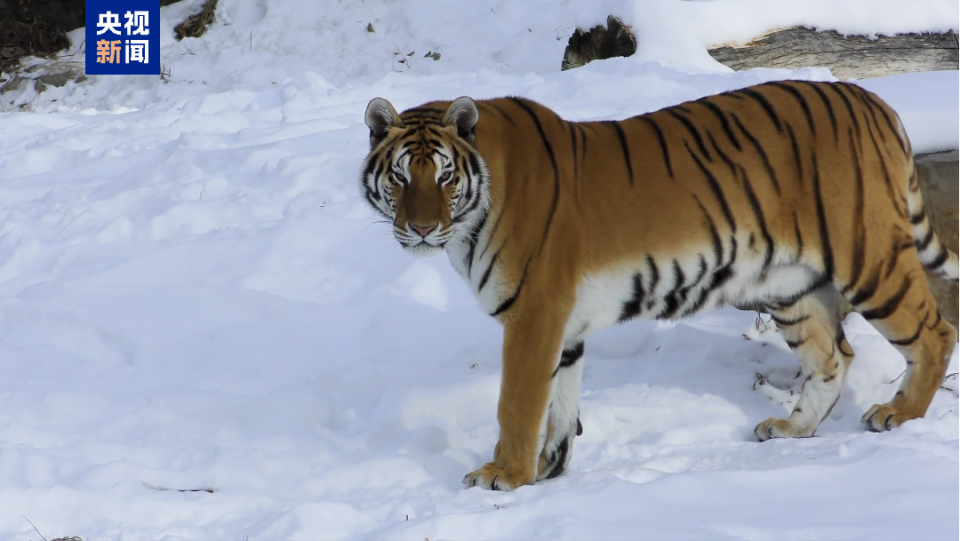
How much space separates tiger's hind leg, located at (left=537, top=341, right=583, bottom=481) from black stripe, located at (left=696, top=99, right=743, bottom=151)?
0.93 meters

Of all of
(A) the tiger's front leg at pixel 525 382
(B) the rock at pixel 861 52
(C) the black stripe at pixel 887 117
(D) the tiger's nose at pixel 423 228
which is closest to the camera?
(D) the tiger's nose at pixel 423 228

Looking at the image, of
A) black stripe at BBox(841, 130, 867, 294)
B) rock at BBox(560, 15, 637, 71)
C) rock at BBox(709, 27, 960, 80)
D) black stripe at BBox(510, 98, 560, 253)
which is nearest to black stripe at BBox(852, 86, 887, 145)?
black stripe at BBox(841, 130, 867, 294)

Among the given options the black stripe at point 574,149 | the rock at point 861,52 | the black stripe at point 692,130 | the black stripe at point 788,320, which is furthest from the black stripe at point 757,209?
the rock at point 861,52

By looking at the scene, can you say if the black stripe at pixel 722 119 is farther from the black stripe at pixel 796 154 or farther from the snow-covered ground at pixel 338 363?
the snow-covered ground at pixel 338 363

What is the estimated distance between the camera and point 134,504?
319 centimetres

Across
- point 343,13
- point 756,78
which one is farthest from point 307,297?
point 343,13

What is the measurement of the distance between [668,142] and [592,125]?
0.96 ft

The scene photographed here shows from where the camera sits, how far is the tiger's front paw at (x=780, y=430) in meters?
3.81

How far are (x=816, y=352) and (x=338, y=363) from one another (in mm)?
2030

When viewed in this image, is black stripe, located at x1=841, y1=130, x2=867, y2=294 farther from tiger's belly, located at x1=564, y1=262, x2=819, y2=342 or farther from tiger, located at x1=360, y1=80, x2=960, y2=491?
tiger's belly, located at x1=564, y1=262, x2=819, y2=342

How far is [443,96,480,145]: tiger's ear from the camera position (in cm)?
333

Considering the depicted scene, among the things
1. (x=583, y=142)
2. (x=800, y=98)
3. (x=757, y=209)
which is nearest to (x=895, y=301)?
(x=757, y=209)

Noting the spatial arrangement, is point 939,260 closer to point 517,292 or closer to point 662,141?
point 662,141

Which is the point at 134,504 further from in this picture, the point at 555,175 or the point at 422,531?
the point at 555,175
